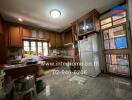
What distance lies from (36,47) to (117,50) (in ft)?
13.4

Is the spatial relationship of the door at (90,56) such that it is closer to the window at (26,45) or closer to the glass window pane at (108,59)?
the glass window pane at (108,59)

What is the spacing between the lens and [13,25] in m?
3.42

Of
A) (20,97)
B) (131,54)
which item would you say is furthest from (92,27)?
(20,97)

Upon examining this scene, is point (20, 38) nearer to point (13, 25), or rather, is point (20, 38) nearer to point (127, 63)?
point (13, 25)

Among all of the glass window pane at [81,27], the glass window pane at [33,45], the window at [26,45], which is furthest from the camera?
the glass window pane at [33,45]

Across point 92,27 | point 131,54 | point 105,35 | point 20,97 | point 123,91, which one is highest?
point 92,27

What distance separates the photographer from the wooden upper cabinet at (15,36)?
331cm

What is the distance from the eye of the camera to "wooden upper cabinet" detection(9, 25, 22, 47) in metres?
3.31

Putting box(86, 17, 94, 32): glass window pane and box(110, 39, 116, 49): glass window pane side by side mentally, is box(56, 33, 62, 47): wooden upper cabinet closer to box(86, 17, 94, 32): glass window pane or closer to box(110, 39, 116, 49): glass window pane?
box(86, 17, 94, 32): glass window pane

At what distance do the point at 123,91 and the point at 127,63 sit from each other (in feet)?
4.10

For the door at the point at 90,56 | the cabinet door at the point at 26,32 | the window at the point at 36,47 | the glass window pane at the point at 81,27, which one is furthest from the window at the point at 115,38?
the cabinet door at the point at 26,32

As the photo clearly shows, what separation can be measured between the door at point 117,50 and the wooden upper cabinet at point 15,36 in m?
3.89

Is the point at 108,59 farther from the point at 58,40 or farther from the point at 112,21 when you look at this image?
the point at 58,40

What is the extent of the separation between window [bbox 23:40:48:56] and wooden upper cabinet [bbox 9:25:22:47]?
0.51 m
